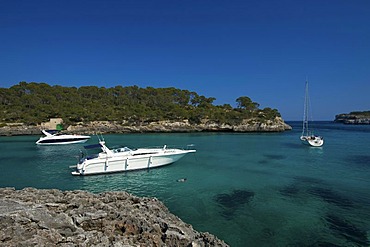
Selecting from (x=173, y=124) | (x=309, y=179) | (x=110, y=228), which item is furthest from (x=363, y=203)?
(x=173, y=124)

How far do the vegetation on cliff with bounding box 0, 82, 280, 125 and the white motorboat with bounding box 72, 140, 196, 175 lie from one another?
51877mm

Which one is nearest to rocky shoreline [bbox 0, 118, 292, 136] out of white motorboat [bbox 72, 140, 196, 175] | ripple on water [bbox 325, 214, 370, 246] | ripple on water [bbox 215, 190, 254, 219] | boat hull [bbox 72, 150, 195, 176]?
white motorboat [bbox 72, 140, 196, 175]

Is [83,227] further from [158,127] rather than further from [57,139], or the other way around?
[158,127]

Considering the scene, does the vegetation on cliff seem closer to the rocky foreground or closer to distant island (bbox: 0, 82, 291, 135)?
distant island (bbox: 0, 82, 291, 135)

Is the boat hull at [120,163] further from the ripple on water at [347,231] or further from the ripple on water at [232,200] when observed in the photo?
the ripple on water at [347,231]

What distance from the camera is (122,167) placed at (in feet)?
67.3

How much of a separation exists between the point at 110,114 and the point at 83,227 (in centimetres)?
7016

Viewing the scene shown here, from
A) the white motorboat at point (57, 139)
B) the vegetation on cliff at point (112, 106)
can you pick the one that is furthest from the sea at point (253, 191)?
the vegetation on cliff at point (112, 106)

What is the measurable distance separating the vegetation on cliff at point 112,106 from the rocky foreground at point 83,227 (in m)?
65.6

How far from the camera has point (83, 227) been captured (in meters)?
6.39

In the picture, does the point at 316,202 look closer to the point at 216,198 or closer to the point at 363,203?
the point at 363,203

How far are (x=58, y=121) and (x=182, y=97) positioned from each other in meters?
48.1

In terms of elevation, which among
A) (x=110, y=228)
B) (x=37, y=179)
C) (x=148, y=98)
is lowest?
(x=37, y=179)

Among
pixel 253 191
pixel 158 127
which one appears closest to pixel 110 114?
pixel 158 127
